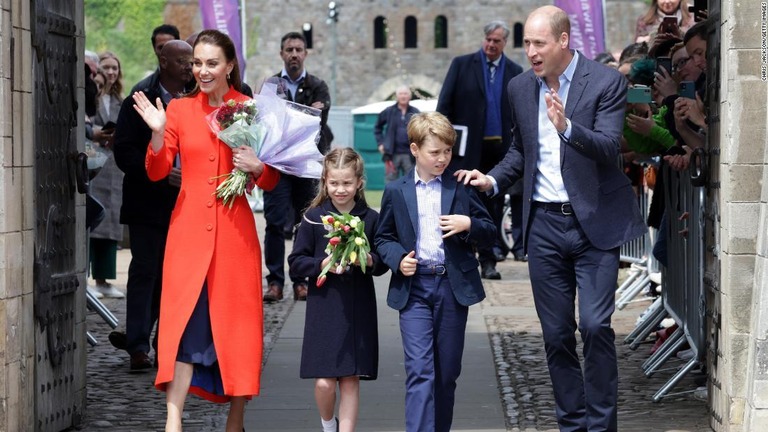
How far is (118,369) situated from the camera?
10.0 meters

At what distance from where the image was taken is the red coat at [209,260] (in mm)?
7117

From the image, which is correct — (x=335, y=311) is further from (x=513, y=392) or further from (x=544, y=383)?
(x=544, y=383)

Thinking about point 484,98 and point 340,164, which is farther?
point 484,98

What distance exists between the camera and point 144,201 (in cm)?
947

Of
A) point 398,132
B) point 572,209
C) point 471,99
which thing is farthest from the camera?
point 398,132

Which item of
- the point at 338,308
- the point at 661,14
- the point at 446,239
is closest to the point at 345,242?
the point at 338,308

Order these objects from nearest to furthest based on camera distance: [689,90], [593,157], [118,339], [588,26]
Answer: [593,157]
[689,90]
[118,339]
[588,26]

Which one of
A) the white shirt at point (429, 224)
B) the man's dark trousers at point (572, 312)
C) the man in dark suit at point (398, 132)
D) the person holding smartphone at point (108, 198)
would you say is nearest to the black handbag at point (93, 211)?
the person holding smartphone at point (108, 198)

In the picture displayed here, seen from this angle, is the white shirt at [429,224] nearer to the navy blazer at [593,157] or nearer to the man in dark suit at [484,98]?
the navy blazer at [593,157]

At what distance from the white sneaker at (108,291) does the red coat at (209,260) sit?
22.6 feet

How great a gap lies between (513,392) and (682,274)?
121 centimetres

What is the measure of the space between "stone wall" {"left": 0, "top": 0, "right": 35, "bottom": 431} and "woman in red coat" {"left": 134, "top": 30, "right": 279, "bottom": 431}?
52cm

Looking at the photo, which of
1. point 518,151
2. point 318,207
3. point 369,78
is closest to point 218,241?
point 318,207

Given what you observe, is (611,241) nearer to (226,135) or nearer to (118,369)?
(226,135)
